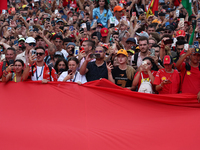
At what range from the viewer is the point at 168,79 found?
5.91 meters

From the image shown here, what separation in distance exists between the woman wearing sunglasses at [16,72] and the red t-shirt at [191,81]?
3227 millimetres

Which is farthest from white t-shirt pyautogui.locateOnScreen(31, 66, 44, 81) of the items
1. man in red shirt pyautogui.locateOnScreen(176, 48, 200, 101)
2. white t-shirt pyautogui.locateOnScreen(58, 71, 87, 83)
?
man in red shirt pyautogui.locateOnScreen(176, 48, 200, 101)

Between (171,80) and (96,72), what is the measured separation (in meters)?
1.51

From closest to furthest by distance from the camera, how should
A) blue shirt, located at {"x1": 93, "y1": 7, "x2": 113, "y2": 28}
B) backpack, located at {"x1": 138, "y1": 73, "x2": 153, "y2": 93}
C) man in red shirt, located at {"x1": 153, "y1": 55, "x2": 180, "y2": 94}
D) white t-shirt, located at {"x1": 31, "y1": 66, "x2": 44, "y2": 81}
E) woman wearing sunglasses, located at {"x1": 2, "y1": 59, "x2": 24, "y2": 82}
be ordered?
man in red shirt, located at {"x1": 153, "y1": 55, "x2": 180, "y2": 94}, backpack, located at {"x1": 138, "y1": 73, "x2": 153, "y2": 93}, woman wearing sunglasses, located at {"x1": 2, "y1": 59, "x2": 24, "y2": 82}, white t-shirt, located at {"x1": 31, "y1": 66, "x2": 44, "y2": 81}, blue shirt, located at {"x1": 93, "y1": 7, "x2": 113, "y2": 28}

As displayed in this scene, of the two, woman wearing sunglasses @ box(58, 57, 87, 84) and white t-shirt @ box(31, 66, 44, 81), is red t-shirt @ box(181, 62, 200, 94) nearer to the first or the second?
woman wearing sunglasses @ box(58, 57, 87, 84)

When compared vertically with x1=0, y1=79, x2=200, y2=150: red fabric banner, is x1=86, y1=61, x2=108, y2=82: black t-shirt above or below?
above

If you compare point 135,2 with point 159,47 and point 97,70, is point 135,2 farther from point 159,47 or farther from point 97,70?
point 97,70

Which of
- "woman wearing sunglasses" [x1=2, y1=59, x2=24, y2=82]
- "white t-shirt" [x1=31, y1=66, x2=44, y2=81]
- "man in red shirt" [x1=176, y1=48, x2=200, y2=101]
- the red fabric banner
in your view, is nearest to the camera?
the red fabric banner

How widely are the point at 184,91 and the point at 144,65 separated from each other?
88cm

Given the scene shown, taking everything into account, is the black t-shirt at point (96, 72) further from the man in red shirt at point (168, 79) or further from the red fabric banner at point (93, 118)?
the man in red shirt at point (168, 79)

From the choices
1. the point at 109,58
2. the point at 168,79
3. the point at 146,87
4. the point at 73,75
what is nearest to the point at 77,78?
the point at 73,75

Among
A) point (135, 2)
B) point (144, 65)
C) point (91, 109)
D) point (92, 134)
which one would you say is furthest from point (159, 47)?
point (135, 2)

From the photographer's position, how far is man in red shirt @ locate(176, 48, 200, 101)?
5.75 m

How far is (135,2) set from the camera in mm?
13062
